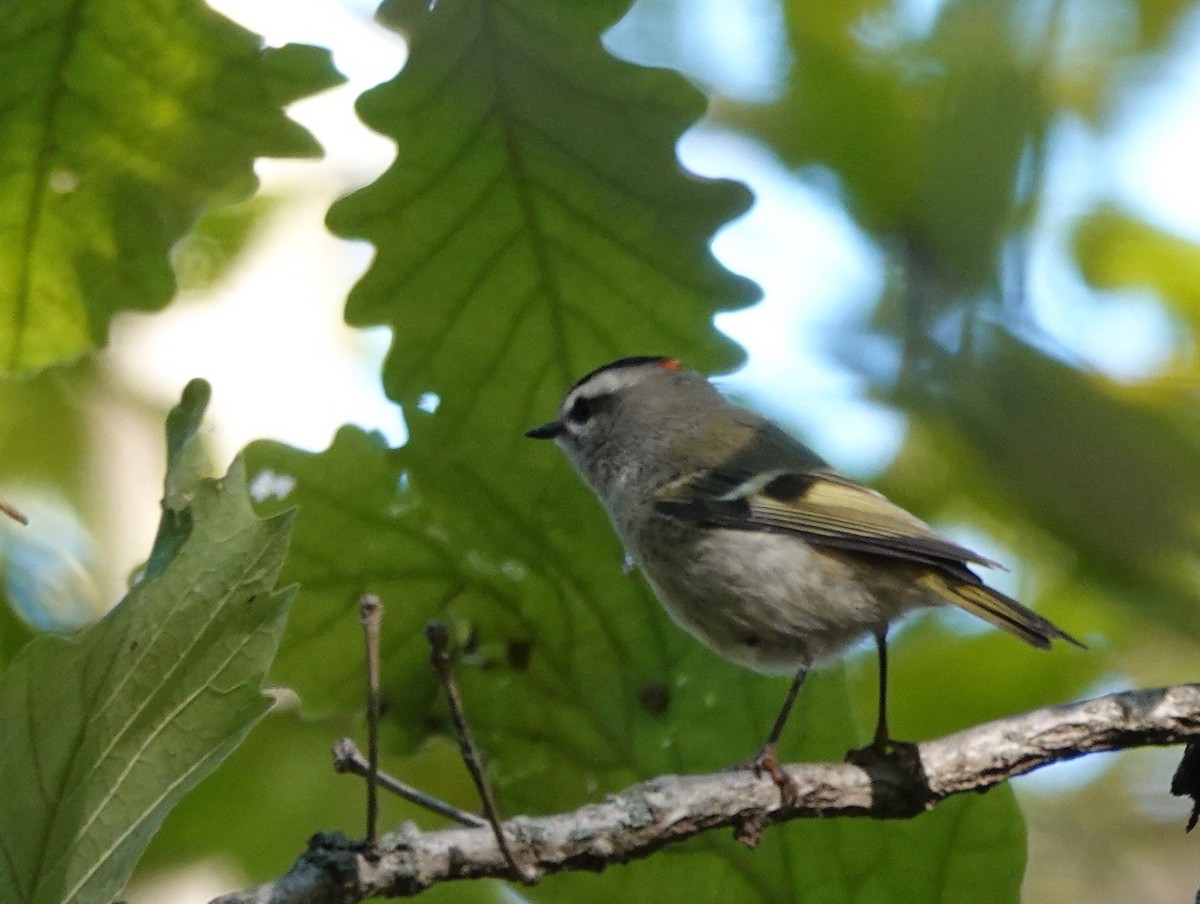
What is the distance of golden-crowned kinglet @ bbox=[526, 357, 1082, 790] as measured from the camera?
1810 mm

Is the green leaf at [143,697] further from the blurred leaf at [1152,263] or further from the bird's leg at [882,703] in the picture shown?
the blurred leaf at [1152,263]

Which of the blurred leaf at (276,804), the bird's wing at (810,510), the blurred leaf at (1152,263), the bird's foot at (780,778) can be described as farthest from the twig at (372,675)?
the blurred leaf at (1152,263)

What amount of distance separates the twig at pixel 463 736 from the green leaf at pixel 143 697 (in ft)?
0.46

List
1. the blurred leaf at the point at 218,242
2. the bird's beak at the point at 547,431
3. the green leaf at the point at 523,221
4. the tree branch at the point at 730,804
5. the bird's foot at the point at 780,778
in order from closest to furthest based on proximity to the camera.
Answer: the tree branch at the point at 730,804 → the bird's foot at the point at 780,778 → the green leaf at the point at 523,221 → the bird's beak at the point at 547,431 → the blurred leaf at the point at 218,242

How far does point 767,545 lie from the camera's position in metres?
2.01

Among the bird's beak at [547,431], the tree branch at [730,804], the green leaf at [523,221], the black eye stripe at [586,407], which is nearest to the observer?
the tree branch at [730,804]

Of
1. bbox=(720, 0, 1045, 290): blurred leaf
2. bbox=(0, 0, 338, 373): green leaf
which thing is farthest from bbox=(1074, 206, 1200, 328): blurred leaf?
bbox=(0, 0, 338, 373): green leaf

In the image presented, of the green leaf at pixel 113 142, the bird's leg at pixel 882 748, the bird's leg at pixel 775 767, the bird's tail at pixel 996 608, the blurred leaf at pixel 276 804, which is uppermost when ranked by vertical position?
the green leaf at pixel 113 142

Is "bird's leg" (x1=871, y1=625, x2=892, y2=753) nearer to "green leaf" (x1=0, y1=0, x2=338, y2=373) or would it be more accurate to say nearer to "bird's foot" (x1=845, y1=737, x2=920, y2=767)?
"bird's foot" (x1=845, y1=737, x2=920, y2=767)

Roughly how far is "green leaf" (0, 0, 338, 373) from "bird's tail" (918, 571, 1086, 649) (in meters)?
0.99

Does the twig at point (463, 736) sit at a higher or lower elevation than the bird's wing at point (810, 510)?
lower

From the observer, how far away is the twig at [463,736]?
1049mm

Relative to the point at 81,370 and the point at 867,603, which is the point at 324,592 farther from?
the point at 81,370

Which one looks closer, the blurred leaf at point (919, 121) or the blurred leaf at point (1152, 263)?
the blurred leaf at point (919, 121)
